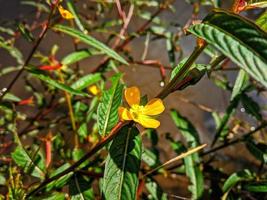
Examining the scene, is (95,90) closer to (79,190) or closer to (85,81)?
(85,81)

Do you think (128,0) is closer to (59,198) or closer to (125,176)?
(59,198)

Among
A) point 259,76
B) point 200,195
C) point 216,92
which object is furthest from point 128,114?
point 216,92

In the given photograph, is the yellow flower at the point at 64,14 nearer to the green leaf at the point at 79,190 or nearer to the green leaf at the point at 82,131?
the green leaf at the point at 79,190

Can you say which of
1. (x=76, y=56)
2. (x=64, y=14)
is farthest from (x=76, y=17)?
(x=76, y=56)

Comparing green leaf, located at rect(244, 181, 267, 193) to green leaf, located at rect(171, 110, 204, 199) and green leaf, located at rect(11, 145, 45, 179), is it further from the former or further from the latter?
green leaf, located at rect(11, 145, 45, 179)

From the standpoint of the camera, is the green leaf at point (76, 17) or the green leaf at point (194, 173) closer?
the green leaf at point (76, 17)

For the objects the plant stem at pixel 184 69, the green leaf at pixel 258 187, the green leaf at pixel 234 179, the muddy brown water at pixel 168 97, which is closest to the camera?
the plant stem at pixel 184 69

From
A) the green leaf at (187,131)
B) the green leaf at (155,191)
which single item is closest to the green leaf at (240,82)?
the green leaf at (187,131)
